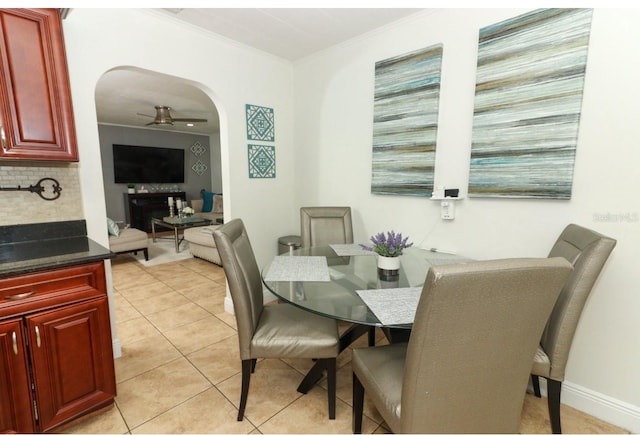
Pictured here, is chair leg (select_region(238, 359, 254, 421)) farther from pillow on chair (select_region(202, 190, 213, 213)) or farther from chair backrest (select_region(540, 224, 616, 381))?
pillow on chair (select_region(202, 190, 213, 213))

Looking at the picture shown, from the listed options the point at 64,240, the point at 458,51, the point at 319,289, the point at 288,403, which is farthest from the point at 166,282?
the point at 458,51

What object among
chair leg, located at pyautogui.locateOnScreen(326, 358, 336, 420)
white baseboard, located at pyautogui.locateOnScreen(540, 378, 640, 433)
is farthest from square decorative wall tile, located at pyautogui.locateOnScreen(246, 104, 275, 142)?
white baseboard, located at pyautogui.locateOnScreen(540, 378, 640, 433)

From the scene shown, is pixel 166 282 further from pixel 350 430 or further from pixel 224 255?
pixel 350 430

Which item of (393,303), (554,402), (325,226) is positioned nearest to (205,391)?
(393,303)

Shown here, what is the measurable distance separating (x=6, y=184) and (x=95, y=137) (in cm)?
51

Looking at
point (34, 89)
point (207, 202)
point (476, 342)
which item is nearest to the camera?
point (476, 342)

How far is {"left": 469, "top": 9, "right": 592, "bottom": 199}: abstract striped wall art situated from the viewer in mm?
1581

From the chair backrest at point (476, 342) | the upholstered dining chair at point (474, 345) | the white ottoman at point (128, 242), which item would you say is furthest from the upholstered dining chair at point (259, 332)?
the white ottoman at point (128, 242)

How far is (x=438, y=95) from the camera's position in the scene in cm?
207

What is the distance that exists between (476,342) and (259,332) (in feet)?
3.28

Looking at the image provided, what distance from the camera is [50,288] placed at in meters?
1.34

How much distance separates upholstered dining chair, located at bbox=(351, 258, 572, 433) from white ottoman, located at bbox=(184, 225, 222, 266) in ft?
11.2

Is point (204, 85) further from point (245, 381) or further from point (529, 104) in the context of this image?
point (529, 104)

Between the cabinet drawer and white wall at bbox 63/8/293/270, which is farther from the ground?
white wall at bbox 63/8/293/270
